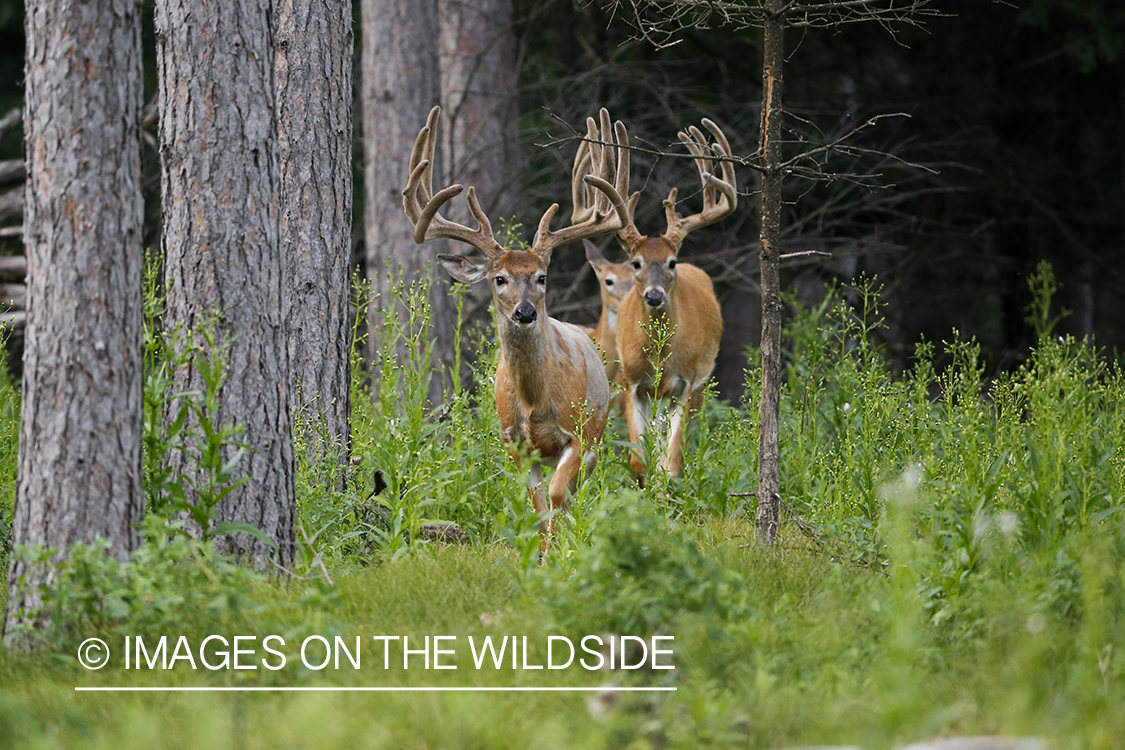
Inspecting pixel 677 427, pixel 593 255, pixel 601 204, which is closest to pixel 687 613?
pixel 601 204

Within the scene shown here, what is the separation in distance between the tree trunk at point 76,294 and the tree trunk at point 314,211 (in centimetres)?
187

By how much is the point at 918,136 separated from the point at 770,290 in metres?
7.39

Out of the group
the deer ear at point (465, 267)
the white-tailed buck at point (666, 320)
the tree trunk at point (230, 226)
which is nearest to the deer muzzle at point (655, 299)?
the white-tailed buck at point (666, 320)

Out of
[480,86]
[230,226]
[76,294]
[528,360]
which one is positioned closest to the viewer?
[76,294]

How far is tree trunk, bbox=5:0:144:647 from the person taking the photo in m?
3.91

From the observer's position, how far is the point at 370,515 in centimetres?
564

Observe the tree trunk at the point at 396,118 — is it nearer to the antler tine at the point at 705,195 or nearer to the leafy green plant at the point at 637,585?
the antler tine at the point at 705,195

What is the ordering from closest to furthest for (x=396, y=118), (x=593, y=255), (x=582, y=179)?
(x=582, y=179)
(x=593, y=255)
(x=396, y=118)

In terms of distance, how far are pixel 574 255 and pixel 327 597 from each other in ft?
29.6

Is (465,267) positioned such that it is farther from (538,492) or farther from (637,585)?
(637,585)

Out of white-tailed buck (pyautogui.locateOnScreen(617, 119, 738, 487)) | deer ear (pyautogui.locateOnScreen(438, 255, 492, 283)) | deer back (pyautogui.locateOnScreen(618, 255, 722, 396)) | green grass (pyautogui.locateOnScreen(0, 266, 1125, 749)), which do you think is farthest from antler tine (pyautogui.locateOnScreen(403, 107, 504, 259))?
deer back (pyautogui.locateOnScreen(618, 255, 722, 396))

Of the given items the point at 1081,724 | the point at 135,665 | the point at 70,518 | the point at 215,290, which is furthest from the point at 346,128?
the point at 1081,724

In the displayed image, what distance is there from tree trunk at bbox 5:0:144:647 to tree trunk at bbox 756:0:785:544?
2.88 meters

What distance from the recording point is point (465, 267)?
6680 mm
